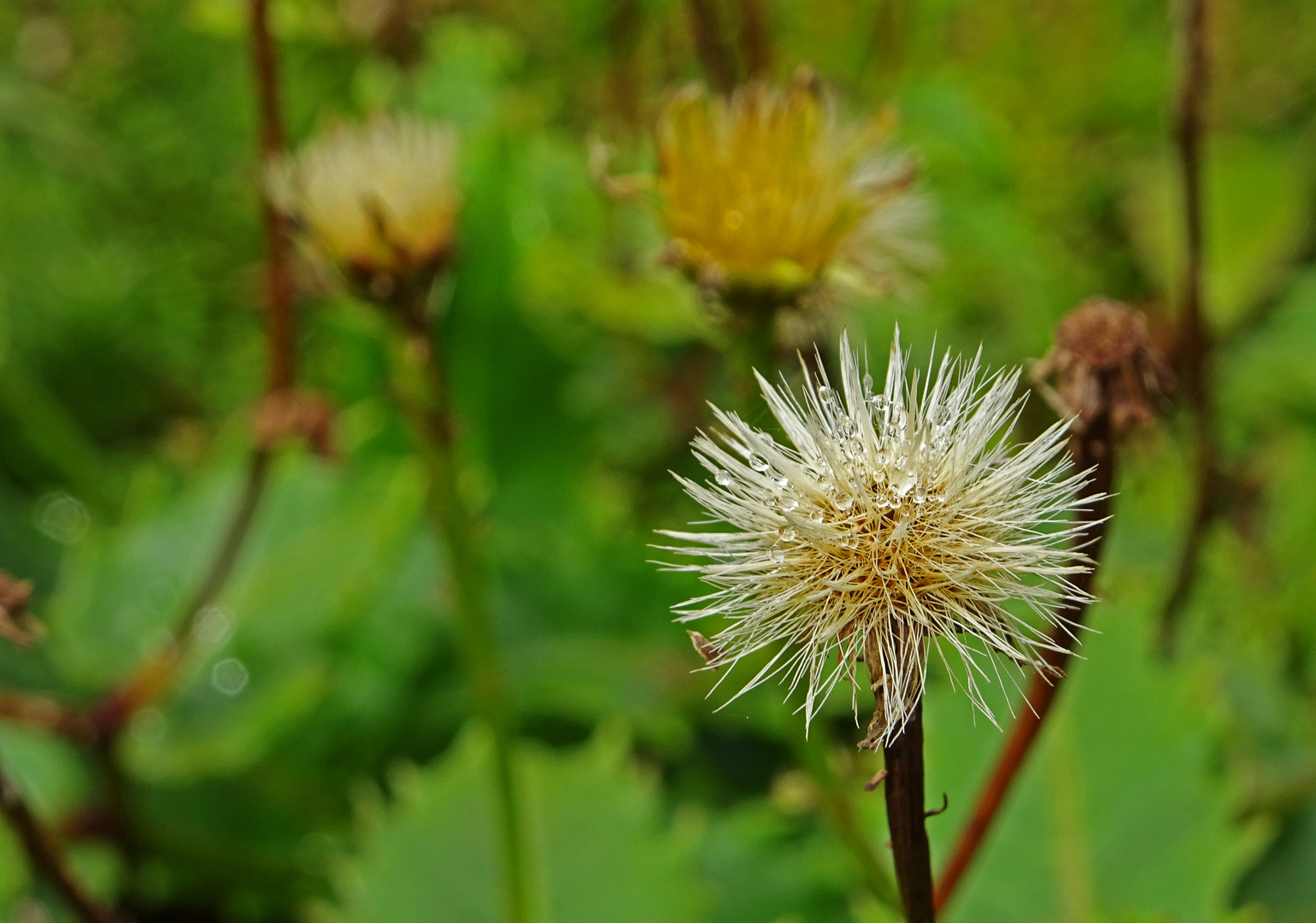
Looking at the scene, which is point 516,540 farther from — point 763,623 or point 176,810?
point 763,623

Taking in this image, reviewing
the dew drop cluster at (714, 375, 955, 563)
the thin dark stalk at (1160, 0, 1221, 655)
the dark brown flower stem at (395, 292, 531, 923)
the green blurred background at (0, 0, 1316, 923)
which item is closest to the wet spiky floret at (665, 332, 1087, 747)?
the dew drop cluster at (714, 375, 955, 563)

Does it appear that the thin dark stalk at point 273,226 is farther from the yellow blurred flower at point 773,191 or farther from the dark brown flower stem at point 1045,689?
the dark brown flower stem at point 1045,689

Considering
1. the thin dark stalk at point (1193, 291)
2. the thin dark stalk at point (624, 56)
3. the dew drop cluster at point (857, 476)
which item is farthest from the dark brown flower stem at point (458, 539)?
the thin dark stalk at point (624, 56)

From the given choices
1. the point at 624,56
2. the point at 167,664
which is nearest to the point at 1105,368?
the point at 167,664

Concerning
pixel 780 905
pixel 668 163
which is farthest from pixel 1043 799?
pixel 668 163

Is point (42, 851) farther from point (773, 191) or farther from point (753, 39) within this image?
point (753, 39)

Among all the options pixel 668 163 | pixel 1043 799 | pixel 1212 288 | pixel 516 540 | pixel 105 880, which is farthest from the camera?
pixel 1212 288

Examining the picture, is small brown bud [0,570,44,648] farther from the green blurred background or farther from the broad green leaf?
the broad green leaf

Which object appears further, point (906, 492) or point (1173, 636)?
point (1173, 636)
